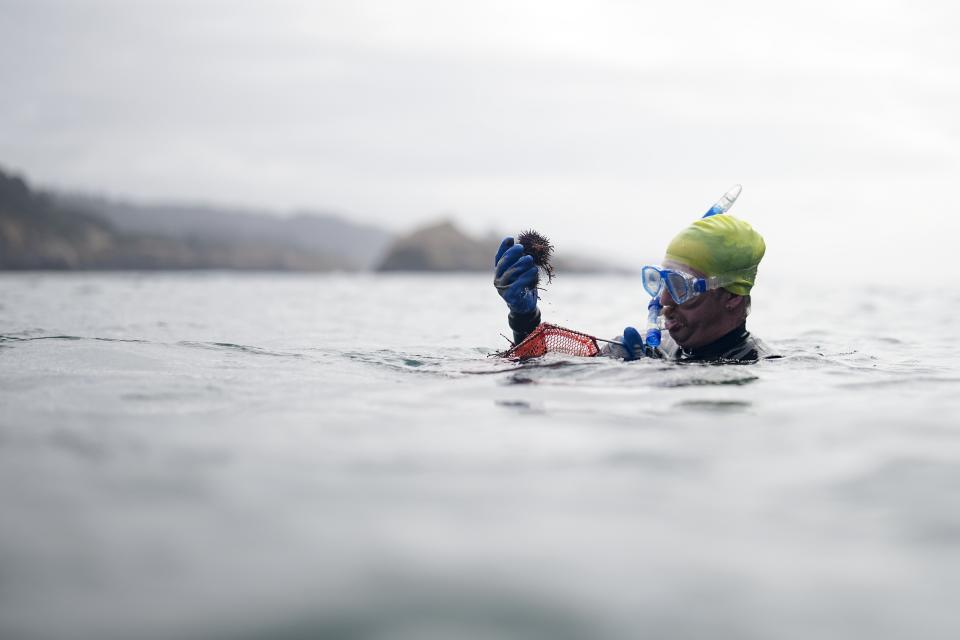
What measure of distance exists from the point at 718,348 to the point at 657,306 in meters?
0.53

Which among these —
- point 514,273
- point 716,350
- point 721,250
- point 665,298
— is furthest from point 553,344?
point 721,250

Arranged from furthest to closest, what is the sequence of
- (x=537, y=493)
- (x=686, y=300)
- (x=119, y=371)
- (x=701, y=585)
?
(x=686, y=300), (x=119, y=371), (x=537, y=493), (x=701, y=585)

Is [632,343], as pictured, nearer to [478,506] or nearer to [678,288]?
[678,288]

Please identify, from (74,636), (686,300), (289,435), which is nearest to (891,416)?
(686,300)

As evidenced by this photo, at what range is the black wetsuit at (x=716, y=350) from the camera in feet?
19.4

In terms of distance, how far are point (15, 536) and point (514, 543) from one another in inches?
50.0

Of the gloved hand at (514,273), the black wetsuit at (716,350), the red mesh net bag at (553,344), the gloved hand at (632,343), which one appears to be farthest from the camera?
the gloved hand at (632,343)

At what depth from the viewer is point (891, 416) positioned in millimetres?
3963

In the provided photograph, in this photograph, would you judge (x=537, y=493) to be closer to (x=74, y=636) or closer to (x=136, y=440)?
(x=74, y=636)

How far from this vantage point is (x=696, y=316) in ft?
19.3

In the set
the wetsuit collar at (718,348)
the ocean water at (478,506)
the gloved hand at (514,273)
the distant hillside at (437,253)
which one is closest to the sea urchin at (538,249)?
the gloved hand at (514,273)

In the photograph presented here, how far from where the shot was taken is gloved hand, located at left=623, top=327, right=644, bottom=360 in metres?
6.00

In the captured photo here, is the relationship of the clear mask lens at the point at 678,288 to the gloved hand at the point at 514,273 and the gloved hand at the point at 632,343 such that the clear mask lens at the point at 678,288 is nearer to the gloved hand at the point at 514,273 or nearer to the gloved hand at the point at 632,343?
the gloved hand at the point at 632,343

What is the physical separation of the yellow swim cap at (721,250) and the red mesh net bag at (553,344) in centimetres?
89
